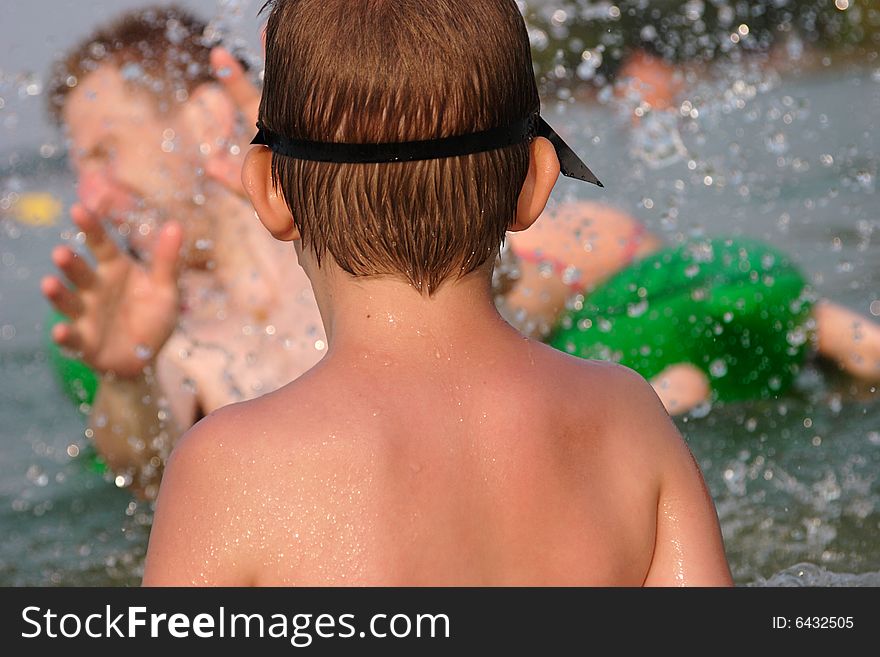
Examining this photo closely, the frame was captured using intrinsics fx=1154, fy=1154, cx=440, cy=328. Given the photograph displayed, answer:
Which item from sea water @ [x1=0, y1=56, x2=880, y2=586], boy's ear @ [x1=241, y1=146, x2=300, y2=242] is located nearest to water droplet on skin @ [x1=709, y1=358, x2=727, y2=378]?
sea water @ [x1=0, y1=56, x2=880, y2=586]

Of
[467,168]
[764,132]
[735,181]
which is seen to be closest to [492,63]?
[467,168]

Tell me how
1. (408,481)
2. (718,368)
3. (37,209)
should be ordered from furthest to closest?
(37,209)
(718,368)
(408,481)

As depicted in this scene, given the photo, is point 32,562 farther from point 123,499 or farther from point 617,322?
point 617,322

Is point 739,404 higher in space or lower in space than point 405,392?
lower

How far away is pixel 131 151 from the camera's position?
159 inches

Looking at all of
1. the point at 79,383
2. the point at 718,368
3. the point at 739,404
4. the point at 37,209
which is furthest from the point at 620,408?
the point at 37,209

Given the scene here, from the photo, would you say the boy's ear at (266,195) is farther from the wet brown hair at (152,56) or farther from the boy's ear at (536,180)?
the wet brown hair at (152,56)

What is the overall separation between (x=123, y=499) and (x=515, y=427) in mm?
2692

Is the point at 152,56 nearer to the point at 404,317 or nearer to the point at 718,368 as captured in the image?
the point at 718,368

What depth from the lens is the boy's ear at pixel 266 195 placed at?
147 cm

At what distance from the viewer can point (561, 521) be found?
54.7 inches

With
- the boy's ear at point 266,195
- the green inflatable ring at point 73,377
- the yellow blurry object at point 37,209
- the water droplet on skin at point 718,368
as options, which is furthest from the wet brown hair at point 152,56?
the boy's ear at point 266,195

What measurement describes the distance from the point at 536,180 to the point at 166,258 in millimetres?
2032

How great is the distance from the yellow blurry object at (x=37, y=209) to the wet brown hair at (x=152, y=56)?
6.03 feet
